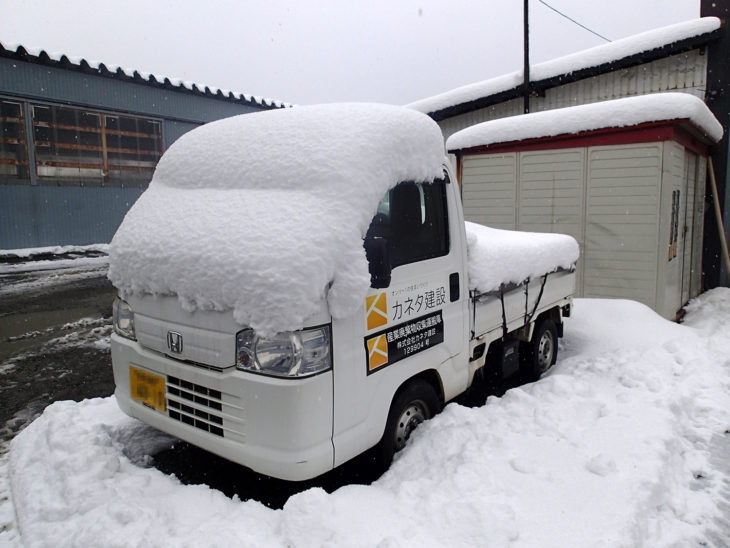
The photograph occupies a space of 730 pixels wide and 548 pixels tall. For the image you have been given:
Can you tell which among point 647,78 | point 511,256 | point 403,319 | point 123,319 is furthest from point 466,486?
point 647,78

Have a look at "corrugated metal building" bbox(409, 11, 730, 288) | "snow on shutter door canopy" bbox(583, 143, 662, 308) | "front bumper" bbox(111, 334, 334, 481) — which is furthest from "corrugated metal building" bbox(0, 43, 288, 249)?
"snow on shutter door canopy" bbox(583, 143, 662, 308)

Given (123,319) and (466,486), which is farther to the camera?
(123,319)

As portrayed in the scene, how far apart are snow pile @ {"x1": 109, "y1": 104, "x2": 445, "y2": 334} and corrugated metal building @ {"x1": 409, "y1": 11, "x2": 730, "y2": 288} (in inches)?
223

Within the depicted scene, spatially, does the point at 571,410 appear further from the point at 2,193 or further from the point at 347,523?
the point at 2,193

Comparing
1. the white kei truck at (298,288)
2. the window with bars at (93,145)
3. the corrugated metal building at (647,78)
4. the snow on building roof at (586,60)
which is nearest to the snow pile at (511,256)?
the white kei truck at (298,288)

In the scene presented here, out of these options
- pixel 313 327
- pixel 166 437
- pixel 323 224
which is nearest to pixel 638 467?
pixel 313 327

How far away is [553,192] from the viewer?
7559 millimetres

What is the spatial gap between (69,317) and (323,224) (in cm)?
691

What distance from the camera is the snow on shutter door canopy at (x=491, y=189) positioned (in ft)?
26.1

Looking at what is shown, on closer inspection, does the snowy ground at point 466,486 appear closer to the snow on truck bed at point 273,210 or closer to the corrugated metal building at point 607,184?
the snow on truck bed at point 273,210

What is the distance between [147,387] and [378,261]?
158 centimetres

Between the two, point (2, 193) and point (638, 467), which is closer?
point (638, 467)

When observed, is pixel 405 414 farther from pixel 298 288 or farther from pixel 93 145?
pixel 93 145

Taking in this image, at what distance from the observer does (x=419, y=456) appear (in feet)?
9.55
